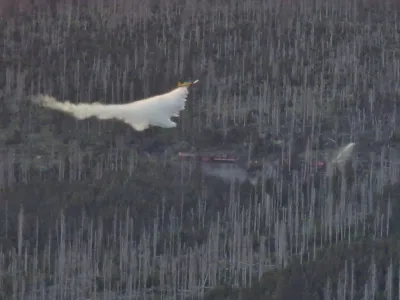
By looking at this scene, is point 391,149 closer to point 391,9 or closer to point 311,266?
point 311,266

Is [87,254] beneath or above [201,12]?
beneath

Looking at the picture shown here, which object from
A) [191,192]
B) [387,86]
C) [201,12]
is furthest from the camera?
[201,12]

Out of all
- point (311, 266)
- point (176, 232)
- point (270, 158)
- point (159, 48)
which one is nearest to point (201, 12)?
point (159, 48)

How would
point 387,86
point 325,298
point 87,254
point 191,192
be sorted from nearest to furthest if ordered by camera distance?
point 325,298 → point 87,254 → point 191,192 → point 387,86

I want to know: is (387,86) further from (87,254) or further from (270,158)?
(87,254)

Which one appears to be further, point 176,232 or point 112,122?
point 112,122

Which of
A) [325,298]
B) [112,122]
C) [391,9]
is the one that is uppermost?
[391,9]

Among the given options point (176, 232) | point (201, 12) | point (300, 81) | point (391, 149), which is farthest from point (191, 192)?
point (201, 12)
